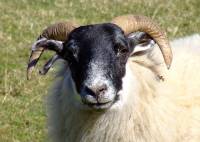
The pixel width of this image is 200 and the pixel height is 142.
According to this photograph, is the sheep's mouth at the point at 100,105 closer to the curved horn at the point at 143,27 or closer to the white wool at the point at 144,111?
the white wool at the point at 144,111

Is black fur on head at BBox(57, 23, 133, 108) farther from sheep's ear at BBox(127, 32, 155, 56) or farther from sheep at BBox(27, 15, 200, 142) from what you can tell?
sheep's ear at BBox(127, 32, 155, 56)

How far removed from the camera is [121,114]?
693 centimetres

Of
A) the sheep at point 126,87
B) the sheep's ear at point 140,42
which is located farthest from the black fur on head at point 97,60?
the sheep's ear at point 140,42

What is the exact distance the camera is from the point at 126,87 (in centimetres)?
687

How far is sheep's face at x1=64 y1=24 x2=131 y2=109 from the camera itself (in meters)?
6.43

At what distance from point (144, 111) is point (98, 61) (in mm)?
792

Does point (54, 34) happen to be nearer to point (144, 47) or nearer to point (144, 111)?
point (144, 47)

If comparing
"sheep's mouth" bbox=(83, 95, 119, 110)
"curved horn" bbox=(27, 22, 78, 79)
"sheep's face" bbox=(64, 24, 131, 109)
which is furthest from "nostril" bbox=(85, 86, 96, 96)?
"curved horn" bbox=(27, 22, 78, 79)

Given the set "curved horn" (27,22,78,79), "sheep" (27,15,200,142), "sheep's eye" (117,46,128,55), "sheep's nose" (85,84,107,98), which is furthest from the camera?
"curved horn" (27,22,78,79)

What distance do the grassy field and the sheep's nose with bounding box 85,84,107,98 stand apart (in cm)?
269

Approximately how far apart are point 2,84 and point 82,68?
4.63 meters

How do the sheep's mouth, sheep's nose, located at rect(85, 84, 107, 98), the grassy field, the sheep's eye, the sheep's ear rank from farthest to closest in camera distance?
the grassy field
the sheep's ear
the sheep's eye
the sheep's mouth
sheep's nose, located at rect(85, 84, 107, 98)

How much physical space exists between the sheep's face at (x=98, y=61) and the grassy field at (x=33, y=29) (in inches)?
94.0

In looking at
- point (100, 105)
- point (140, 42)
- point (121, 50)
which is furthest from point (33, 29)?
point (100, 105)
